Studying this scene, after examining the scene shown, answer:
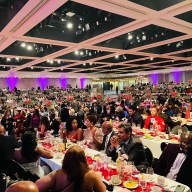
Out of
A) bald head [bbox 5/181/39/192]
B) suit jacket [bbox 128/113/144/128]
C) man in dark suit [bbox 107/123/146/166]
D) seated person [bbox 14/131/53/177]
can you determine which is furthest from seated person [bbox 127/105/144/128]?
bald head [bbox 5/181/39/192]

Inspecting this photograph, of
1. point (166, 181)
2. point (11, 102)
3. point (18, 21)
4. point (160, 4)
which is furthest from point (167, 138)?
point (11, 102)

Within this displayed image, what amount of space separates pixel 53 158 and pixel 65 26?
188 inches

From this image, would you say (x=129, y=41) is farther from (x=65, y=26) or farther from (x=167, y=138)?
(x=167, y=138)

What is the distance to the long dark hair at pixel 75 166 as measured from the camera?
6.51 ft

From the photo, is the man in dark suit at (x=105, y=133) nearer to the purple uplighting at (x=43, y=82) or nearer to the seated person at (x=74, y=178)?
the seated person at (x=74, y=178)

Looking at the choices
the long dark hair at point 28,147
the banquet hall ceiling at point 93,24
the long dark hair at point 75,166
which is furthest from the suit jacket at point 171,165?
the banquet hall ceiling at point 93,24

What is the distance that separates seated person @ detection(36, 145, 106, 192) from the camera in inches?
77.7

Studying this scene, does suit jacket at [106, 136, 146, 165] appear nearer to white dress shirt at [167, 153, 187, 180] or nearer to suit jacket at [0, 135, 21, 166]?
white dress shirt at [167, 153, 187, 180]

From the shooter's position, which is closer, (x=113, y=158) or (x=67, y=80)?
(x=113, y=158)

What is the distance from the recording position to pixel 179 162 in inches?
112

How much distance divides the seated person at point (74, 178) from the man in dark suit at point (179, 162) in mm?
1222

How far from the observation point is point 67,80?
24.8 meters

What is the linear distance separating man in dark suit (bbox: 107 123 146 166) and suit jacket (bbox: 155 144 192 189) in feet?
0.93

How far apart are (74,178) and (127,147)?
1443 mm
